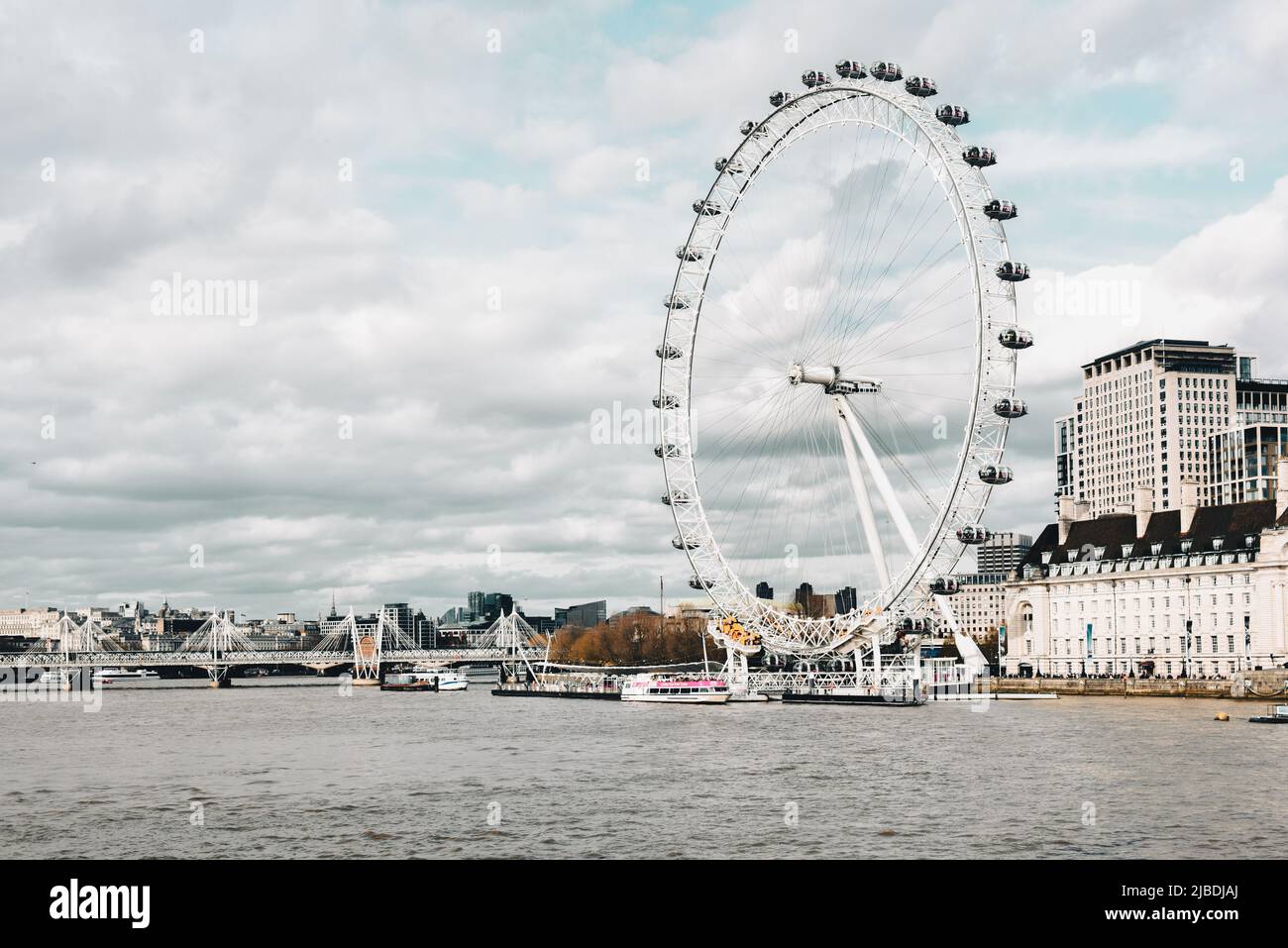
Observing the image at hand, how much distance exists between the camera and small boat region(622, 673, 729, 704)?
8925cm

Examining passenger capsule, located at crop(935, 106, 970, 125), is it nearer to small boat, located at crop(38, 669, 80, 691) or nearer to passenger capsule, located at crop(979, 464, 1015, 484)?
passenger capsule, located at crop(979, 464, 1015, 484)

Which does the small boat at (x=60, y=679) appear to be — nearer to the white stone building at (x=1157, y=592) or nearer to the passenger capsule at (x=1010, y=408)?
the white stone building at (x=1157, y=592)

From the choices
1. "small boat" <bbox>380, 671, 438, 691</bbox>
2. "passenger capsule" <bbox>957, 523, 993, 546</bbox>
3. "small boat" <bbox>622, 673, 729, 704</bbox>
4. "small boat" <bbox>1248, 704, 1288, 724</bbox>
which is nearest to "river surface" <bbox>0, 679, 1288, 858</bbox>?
"small boat" <bbox>1248, 704, 1288, 724</bbox>

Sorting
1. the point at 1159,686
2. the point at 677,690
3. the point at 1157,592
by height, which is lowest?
the point at 677,690

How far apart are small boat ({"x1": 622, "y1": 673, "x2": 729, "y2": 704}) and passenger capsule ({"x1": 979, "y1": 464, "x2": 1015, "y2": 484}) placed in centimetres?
3077

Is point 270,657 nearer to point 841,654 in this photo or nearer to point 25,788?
point 841,654

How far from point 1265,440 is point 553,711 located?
112 meters

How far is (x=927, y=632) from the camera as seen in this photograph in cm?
7450

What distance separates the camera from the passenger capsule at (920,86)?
200 ft

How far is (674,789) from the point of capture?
34.8 meters

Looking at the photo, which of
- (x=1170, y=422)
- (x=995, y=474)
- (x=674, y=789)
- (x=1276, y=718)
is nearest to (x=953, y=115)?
(x=995, y=474)

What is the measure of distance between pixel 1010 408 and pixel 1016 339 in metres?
3.14

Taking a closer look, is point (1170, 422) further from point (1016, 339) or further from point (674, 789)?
point (674, 789)
